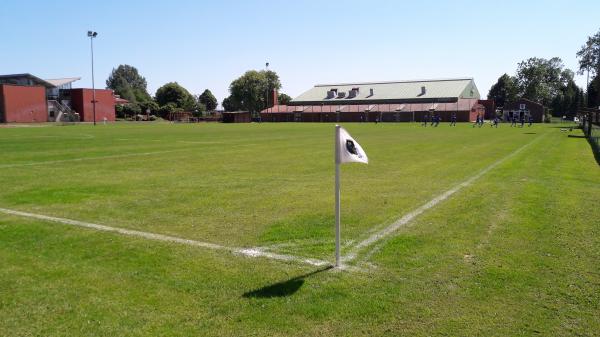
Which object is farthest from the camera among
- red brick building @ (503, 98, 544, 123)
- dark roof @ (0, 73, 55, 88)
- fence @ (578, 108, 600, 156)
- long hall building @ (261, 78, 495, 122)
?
long hall building @ (261, 78, 495, 122)

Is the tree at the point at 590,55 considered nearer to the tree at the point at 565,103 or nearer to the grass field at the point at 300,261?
the tree at the point at 565,103

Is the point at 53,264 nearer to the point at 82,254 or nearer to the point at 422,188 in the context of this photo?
the point at 82,254

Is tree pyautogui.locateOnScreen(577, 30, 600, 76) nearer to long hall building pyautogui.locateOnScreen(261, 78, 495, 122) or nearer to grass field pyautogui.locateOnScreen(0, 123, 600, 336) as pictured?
long hall building pyautogui.locateOnScreen(261, 78, 495, 122)

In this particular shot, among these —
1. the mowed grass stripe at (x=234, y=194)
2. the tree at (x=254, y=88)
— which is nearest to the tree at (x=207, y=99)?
the tree at (x=254, y=88)

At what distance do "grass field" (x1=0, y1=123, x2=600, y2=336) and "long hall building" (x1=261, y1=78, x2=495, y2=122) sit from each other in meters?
89.3

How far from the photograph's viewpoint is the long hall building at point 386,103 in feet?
322

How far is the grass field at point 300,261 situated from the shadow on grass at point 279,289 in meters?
0.02

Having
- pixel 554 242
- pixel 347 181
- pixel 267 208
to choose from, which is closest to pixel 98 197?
pixel 267 208

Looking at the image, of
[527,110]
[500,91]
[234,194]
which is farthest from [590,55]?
[234,194]

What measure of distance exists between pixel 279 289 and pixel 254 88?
131 metres

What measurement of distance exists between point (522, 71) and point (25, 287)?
14026 centimetres

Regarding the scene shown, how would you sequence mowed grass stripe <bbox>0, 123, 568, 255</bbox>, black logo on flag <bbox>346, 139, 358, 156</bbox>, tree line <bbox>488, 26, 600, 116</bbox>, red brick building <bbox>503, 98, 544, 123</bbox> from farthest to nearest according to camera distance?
tree line <bbox>488, 26, 600, 116</bbox> < red brick building <bbox>503, 98, 544, 123</bbox> < mowed grass stripe <bbox>0, 123, 568, 255</bbox> < black logo on flag <bbox>346, 139, 358, 156</bbox>

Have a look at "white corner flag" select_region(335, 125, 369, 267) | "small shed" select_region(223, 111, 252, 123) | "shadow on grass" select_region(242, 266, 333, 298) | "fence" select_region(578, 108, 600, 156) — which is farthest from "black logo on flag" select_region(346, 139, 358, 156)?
"small shed" select_region(223, 111, 252, 123)

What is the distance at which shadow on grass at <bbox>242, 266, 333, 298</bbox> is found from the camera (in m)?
4.81
